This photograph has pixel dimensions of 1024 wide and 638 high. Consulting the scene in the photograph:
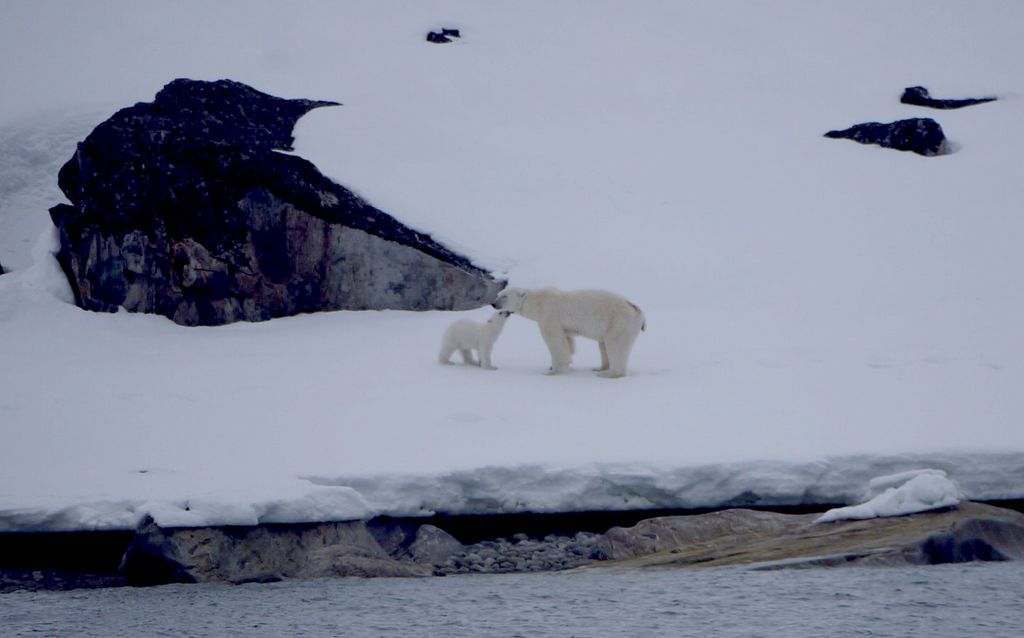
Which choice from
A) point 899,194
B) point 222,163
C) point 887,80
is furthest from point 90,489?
point 887,80

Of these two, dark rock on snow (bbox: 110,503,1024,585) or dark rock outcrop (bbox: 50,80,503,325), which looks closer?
dark rock on snow (bbox: 110,503,1024,585)

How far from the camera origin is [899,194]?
18.9 metres

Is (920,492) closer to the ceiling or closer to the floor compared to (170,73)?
closer to the floor

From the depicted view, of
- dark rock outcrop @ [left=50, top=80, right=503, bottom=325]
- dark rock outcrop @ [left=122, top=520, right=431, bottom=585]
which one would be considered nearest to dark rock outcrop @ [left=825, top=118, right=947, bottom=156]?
dark rock outcrop @ [left=50, top=80, right=503, bottom=325]

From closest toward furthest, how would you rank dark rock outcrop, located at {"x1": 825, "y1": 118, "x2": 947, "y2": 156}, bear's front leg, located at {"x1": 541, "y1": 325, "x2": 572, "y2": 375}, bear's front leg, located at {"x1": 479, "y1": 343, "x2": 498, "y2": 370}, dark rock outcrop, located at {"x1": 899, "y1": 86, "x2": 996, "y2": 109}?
bear's front leg, located at {"x1": 541, "y1": 325, "x2": 572, "y2": 375}, bear's front leg, located at {"x1": 479, "y1": 343, "x2": 498, "y2": 370}, dark rock outcrop, located at {"x1": 825, "y1": 118, "x2": 947, "y2": 156}, dark rock outcrop, located at {"x1": 899, "y1": 86, "x2": 996, "y2": 109}

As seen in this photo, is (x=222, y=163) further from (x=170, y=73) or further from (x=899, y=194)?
(x=170, y=73)

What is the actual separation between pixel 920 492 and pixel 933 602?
177cm

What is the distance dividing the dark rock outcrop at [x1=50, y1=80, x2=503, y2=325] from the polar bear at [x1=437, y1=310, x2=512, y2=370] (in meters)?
2.51

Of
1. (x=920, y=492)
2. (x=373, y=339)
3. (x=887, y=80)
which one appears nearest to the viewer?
(x=920, y=492)

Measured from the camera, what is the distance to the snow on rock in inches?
332

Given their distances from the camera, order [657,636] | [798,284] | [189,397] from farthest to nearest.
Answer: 1. [798,284]
2. [189,397]
3. [657,636]

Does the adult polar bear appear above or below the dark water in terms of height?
above

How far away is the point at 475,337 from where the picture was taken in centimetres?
1251

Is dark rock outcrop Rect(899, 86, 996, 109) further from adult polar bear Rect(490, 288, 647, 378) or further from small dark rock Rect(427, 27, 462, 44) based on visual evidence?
adult polar bear Rect(490, 288, 647, 378)
